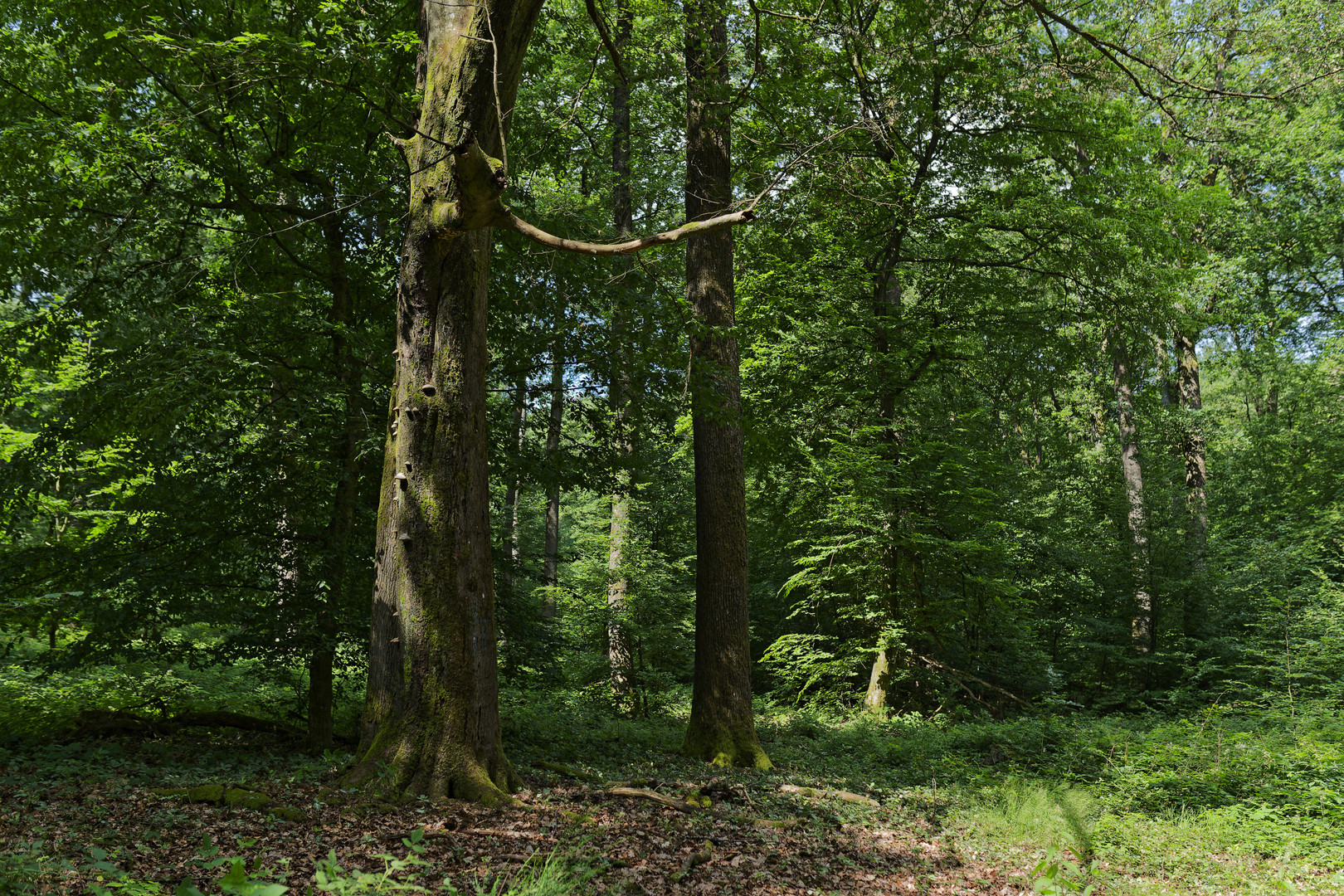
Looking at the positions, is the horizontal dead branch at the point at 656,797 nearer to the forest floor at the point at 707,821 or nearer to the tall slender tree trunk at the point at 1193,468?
the forest floor at the point at 707,821

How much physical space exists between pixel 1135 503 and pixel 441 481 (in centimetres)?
1552

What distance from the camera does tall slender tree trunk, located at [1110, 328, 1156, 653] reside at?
14.5m

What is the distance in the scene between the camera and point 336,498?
6.68m

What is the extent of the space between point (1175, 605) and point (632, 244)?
14.6 metres

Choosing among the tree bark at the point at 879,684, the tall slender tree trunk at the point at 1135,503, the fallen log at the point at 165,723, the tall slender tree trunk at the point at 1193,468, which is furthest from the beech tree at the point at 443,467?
the tall slender tree trunk at the point at 1193,468

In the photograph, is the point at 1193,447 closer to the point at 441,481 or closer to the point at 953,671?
the point at 953,671

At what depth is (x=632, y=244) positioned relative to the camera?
479 centimetres

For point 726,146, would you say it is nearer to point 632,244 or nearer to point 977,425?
point 632,244

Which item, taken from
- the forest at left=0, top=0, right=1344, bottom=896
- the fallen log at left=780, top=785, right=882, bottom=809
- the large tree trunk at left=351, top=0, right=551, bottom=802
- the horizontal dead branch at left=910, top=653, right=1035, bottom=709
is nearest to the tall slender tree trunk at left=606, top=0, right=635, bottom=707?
the forest at left=0, top=0, right=1344, bottom=896

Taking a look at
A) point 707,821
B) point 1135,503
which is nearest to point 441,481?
point 707,821

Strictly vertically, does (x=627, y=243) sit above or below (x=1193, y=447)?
below

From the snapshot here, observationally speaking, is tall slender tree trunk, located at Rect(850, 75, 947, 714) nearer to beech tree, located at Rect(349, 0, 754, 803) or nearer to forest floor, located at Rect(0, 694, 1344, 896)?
forest floor, located at Rect(0, 694, 1344, 896)

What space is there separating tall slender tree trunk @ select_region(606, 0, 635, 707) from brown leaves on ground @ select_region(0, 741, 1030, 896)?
12.9 ft

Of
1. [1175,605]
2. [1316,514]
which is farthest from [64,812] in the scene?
[1316,514]
